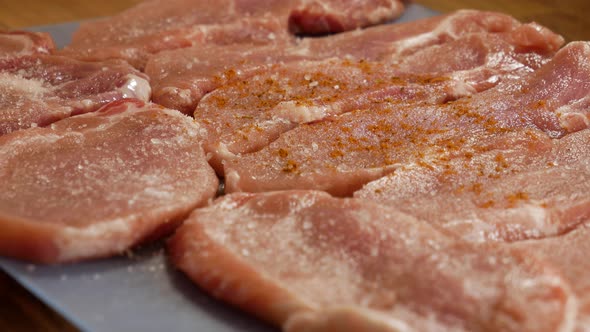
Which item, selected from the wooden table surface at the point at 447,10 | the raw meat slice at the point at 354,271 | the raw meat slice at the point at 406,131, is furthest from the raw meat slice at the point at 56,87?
the wooden table surface at the point at 447,10

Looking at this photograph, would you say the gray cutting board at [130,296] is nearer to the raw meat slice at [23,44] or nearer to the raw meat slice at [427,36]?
the raw meat slice at [23,44]

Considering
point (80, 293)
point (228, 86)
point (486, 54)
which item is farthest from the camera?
point (486, 54)

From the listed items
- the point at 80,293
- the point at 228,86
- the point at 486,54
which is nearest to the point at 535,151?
the point at 486,54

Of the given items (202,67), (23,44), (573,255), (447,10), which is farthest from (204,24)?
(573,255)

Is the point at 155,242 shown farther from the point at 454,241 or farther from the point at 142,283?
the point at 454,241

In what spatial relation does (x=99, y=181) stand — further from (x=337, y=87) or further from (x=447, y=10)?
(x=447, y=10)

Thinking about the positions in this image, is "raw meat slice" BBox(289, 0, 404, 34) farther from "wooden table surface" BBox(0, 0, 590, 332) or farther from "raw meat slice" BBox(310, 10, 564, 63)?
"wooden table surface" BBox(0, 0, 590, 332)
